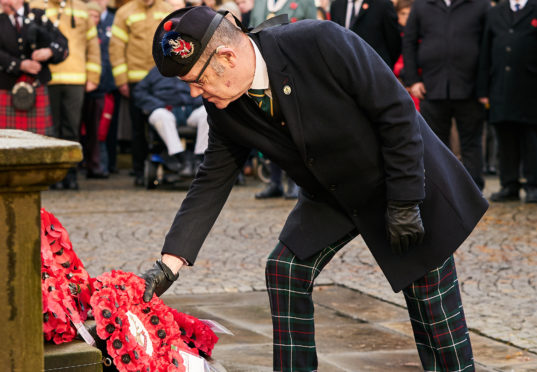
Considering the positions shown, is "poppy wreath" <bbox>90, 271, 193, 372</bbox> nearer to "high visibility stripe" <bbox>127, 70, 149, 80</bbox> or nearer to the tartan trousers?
the tartan trousers

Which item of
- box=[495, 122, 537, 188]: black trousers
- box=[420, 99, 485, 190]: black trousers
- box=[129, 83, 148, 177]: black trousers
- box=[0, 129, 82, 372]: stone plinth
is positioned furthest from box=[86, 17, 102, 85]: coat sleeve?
box=[0, 129, 82, 372]: stone plinth

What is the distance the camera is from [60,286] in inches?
123

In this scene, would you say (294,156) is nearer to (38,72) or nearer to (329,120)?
(329,120)

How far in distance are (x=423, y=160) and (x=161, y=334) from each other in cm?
101

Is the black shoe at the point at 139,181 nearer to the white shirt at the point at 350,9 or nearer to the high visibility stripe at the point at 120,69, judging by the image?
the high visibility stripe at the point at 120,69

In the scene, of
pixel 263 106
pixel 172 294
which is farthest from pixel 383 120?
pixel 172 294

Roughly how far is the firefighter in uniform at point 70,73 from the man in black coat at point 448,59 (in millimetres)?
3752

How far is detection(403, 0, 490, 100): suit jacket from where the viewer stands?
10125 millimetres

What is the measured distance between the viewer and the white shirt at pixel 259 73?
10.7 feet

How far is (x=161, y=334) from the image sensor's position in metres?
3.29

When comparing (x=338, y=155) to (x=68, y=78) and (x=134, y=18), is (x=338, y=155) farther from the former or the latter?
(x=134, y=18)

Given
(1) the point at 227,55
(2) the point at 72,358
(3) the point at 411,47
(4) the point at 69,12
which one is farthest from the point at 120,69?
(2) the point at 72,358

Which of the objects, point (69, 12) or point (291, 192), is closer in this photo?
point (291, 192)

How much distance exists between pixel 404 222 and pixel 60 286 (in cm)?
107
